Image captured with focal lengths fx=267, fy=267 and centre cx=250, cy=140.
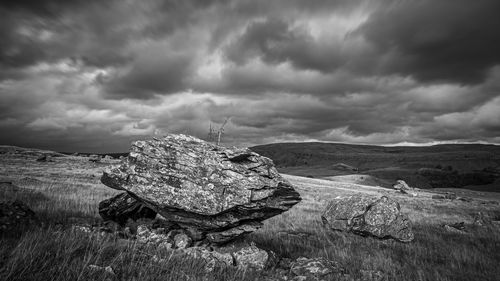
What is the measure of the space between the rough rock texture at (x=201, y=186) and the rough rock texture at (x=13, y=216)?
7.36 feet

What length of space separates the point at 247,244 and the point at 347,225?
874cm

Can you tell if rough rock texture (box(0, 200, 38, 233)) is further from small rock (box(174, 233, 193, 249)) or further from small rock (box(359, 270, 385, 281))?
small rock (box(359, 270, 385, 281))

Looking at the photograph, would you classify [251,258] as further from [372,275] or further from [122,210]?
[122,210]

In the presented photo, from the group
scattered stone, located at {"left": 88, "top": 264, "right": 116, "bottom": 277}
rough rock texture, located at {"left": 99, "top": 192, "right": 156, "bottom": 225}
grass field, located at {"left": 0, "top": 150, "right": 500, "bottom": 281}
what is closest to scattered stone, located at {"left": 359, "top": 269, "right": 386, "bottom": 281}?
grass field, located at {"left": 0, "top": 150, "right": 500, "bottom": 281}

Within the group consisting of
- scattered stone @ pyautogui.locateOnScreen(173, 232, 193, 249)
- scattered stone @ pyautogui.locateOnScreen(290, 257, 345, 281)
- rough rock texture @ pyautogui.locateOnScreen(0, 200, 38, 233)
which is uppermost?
rough rock texture @ pyautogui.locateOnScreen(0, 200, 38, 233)

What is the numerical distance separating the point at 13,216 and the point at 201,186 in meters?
5.27

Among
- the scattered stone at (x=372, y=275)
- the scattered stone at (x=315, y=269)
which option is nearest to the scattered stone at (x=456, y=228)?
the scattered stone at (x=372, y=275)

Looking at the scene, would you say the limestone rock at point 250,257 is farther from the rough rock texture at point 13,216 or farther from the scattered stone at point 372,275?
the rough rock texture at point 13,216

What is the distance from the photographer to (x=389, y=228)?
15.2 metres

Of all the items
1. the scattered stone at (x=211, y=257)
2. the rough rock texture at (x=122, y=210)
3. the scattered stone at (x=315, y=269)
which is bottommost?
the scattered stone at (x=315, y=269)

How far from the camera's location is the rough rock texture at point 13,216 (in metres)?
6.83

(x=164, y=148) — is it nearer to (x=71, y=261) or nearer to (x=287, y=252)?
(x=71, y=261)

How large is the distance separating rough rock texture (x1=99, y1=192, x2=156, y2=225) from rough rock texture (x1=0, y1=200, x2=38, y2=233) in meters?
2.96

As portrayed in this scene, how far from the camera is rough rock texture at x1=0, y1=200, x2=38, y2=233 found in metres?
6.83
